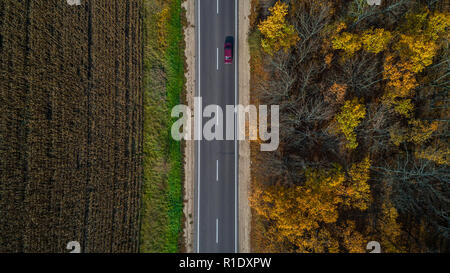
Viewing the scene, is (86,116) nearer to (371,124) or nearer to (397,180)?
(371,124)

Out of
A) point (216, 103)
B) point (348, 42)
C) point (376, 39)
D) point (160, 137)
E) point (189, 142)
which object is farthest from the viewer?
Result: point (216, 103)

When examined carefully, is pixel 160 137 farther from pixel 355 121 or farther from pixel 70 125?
pixel 355 121

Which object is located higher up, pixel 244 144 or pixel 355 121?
pixel 355 121

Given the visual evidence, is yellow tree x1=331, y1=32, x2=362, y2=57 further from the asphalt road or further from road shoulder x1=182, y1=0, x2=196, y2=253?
road shoulder x1=182, y1=0, x2=196, y2=253

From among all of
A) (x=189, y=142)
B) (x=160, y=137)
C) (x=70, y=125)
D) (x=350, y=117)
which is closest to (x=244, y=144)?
(x=189, y=142)

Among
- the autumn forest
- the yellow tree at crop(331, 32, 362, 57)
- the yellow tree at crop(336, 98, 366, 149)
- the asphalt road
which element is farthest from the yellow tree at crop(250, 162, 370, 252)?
the yellow tree at crop(331, 32, 362, 57)

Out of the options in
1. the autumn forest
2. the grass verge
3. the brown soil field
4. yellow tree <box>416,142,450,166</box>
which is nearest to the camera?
the brown soil field

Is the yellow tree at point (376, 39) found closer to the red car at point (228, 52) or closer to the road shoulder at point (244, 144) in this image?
the road shoulder at point (244, 144)
